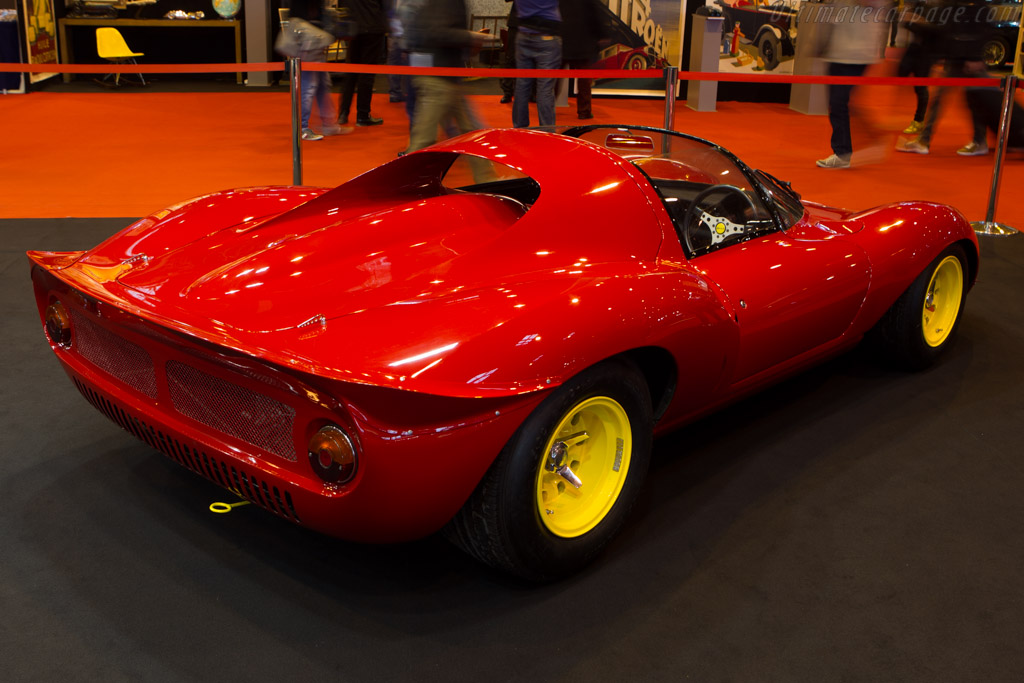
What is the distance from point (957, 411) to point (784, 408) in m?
0.65

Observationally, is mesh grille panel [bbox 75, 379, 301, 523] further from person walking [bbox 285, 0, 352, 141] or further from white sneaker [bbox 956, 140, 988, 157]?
white sneaker [bbox 956, 140, 988, 157]

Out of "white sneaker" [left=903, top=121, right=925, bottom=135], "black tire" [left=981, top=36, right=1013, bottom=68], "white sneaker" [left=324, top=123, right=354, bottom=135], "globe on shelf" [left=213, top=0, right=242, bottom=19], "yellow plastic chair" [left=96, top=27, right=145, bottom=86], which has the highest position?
"globe on shelf" [left=213, top=0, right=242, bottom=19]

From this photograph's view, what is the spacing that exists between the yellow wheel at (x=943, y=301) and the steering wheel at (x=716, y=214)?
118 cm

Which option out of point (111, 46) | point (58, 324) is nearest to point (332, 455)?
point (58, 324)

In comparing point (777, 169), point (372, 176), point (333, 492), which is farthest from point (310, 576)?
point (777, 169)

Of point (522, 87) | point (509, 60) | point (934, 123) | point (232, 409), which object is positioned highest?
point (509, 60)

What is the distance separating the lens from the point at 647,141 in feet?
11.2

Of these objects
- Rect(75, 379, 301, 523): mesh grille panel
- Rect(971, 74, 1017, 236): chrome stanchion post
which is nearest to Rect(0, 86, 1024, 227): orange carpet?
Rect(971, 74, 1017, 236): chrome stanchion post

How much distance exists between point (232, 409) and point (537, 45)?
644 centimetres

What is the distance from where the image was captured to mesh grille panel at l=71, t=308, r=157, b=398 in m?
2.51

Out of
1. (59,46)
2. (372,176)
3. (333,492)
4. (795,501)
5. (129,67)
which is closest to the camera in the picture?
(333,492)

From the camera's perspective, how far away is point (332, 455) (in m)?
2.15

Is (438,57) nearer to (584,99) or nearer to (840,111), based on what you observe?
(840,111)

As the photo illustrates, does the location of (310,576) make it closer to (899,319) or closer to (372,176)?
(372,176)
